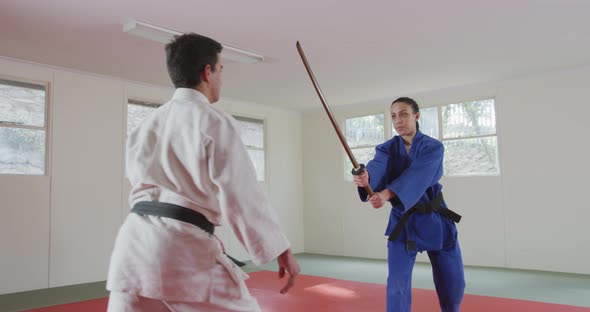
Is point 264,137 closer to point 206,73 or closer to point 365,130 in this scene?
point 365,130

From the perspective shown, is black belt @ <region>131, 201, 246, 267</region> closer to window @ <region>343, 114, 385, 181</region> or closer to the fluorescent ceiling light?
the fluorescent ceiling light

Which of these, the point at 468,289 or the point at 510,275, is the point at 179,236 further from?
the point at 510,275

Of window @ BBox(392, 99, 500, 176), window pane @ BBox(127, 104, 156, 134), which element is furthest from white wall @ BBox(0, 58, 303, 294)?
window @ BBox(392, 99, 500, 176)

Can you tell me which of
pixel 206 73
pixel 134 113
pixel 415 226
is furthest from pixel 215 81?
pixel 134 113

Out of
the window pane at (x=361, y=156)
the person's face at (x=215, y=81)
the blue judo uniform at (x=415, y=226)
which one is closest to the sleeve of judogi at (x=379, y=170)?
the blue judo uniform at (x=415, y=226)

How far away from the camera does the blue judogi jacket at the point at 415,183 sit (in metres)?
2.38

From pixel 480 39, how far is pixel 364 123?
3.19 m

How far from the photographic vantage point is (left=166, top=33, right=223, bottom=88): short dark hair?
1.31 metres

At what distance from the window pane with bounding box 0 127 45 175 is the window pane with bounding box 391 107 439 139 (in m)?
4.76

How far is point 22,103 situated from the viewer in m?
5.05

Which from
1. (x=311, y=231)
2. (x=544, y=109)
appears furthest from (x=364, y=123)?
(x=544, y=109)

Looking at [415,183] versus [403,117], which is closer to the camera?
[415,183]

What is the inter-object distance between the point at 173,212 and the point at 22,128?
4632mm

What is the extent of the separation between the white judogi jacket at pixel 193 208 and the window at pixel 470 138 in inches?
220
